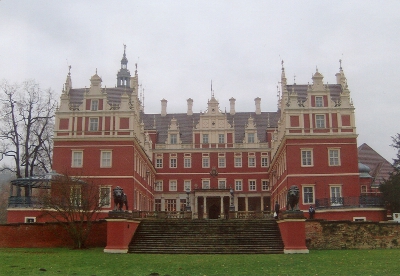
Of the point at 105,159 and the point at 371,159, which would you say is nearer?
the point at 105,159

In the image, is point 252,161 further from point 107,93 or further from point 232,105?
point 107,93

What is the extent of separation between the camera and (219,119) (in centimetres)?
5897

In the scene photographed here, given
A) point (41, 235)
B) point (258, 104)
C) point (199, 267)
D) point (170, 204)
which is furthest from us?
point (258, 104)

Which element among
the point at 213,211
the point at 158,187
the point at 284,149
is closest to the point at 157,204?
the point at 158,187

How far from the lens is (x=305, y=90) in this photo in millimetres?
44312

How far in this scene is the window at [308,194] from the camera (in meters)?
40.1

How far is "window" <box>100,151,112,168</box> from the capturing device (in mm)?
42000

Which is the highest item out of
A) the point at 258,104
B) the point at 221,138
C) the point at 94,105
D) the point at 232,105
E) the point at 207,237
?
the point at 258,104

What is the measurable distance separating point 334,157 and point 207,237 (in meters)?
17.6

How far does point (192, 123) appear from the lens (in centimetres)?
6262

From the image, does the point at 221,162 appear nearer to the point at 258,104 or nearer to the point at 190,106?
the point at 190,106

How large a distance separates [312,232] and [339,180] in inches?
537

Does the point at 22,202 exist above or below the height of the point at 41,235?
above

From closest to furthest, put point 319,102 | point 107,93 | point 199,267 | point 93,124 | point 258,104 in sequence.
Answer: point 199,267
point 319,102
point 93,124
point 107,93
point 258,104
